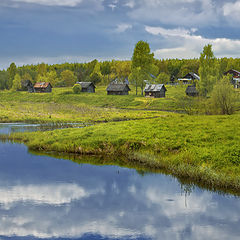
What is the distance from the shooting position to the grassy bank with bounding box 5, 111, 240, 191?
21.4 m

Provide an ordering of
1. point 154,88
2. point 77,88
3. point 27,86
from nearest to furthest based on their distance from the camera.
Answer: point 154,88, point 77,88, point 27,86

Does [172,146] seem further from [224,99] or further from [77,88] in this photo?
[77,88]

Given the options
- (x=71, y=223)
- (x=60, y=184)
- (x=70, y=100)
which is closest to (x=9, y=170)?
(x=60, y=184)

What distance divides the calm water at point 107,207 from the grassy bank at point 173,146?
1509mm

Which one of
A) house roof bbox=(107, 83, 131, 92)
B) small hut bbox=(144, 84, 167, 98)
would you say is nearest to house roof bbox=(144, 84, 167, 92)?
small hut bbox=(144, 84, 167, 98)

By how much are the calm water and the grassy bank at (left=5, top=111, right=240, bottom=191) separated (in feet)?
4.95

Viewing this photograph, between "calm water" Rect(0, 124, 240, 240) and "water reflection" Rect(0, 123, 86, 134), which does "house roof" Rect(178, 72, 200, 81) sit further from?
"calm water" Rect(0, 124, 240, 240)

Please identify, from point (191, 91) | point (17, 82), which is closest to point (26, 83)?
point (17, 82)

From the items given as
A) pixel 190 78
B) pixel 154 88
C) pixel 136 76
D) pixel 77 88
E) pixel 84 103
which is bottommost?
pixel 84 103

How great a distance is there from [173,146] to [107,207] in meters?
10.5

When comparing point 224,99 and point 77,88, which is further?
point 77,88

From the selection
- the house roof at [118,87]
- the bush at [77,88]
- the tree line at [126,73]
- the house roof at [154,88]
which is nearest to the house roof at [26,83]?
the tree line at [126,73]

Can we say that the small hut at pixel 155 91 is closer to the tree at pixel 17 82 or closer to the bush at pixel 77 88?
the bush at pixel 77 88

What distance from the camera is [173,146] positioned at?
26406mm
